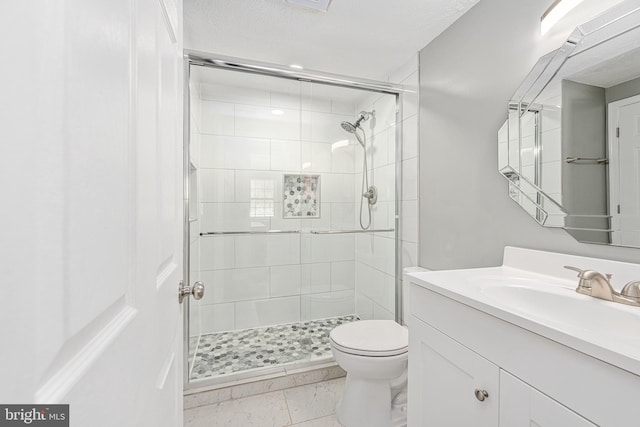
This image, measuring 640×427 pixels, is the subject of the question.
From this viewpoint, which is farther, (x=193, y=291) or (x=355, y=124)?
(x=355, y=124)

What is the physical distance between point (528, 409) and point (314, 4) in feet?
5.88

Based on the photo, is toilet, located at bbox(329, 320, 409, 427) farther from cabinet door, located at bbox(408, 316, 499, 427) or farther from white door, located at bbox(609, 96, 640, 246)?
white door, located at bbox(609, 96, 640, 246)

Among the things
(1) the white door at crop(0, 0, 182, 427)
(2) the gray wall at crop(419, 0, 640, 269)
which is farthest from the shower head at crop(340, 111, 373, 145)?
(1) the white door at crop(0, 0, 182, 427)

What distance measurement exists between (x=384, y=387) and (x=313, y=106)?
1.88 metres

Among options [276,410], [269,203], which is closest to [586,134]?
[269,203]

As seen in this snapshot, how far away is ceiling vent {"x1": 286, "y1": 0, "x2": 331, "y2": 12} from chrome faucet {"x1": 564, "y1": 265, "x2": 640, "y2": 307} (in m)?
1.57

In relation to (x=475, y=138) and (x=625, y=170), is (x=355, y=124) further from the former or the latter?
(x=625, y=170)

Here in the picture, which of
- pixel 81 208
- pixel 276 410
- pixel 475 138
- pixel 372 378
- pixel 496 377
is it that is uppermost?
pixel 475 138

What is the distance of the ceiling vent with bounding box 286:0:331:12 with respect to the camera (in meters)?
1.43

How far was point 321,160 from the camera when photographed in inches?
86.4

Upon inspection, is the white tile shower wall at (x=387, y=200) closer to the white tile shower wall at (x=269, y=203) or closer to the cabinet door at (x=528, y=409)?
the white tile shower wall at (x=269, y=203)

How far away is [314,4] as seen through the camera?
1445 millimetres

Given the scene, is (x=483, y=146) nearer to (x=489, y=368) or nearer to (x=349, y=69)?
(x=489, y=368)

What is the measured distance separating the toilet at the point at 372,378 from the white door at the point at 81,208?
1.08 m
